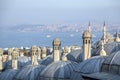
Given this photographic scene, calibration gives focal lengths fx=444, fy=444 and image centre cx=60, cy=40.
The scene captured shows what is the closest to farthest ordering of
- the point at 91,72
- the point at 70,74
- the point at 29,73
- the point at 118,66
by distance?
1. the point at 118,66
2. the point at 91,72
3. the point at 70,74
4. the point at 29,73

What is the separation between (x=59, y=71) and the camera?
63.4ft

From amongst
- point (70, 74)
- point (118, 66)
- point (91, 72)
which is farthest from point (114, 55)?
point (70, 74)

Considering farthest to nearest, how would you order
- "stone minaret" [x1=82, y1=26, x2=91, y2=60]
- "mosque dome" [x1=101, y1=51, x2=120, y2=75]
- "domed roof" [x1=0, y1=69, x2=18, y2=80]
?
"domed roof" [x1=0, y1=69, x2=18, y2=80]
"stone minaret" [x1=82, y1=26, x2=91, y2=60]
"mosque dome" [x1=101, y1=51, x2=120, y2=75]

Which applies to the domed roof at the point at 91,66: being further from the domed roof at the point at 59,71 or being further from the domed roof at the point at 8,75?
the domed roof at the point at 8,75

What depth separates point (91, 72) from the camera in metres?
17.1

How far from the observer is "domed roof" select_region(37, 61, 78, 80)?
19.3 meters

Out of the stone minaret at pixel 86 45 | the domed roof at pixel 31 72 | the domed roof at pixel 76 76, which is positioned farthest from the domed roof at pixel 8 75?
the domed roof at pixel 76 76

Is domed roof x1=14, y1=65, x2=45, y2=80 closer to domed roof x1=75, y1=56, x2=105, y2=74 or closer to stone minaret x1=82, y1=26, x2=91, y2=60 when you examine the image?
stone minaret x1=82, y1=26, x2=91, y2=60

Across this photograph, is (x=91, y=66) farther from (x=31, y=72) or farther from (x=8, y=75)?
(x=8, y=75)

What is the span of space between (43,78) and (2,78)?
5.06 metres

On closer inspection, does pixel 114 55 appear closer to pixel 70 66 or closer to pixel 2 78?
pixel 70 66

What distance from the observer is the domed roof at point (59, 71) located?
1927cm

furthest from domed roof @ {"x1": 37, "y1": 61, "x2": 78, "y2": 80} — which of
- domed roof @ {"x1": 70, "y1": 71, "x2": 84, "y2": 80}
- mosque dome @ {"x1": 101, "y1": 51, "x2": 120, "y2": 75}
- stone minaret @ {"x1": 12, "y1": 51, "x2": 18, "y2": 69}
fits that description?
stone minaret @ {"x1": 12, "y1": 51, "x2": 18, "y2": 69}

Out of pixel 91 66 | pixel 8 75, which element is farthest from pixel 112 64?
pixel 8 75
